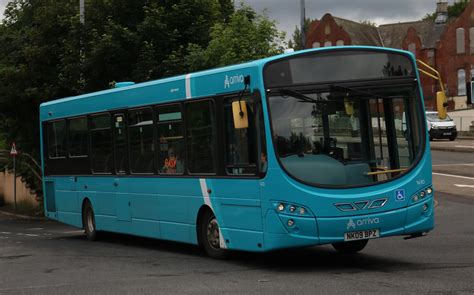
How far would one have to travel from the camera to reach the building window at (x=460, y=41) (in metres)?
83.6

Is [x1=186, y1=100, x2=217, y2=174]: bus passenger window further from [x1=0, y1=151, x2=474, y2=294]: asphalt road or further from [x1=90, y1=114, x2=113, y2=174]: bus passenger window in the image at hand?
[x1=90, y1=114, x2=113, y2=174]: bus passenger window

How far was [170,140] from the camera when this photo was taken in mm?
13227

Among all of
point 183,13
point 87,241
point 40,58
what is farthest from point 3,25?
point 87,241

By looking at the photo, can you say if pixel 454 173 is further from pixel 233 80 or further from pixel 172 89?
pixel 233 80

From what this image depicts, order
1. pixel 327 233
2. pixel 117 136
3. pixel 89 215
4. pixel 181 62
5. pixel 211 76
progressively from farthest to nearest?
pixel 181 62, pixel 89 215, pixel 117 136, pixel 211 76, pixel 327 233

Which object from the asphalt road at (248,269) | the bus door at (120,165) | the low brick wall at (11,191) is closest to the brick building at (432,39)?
the low brick wall at (11,191)

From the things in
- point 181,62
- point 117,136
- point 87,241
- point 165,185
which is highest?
point 181,62

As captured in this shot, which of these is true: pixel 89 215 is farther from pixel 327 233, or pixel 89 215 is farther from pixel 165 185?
pixel 327 233

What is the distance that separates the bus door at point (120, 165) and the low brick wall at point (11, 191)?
2094 centimetres

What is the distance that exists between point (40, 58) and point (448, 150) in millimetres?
21662

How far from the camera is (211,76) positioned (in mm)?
11898

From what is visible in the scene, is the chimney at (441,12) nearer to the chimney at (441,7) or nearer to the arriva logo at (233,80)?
the chimney at (441,7)

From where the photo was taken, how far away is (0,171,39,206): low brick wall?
36.6 meters

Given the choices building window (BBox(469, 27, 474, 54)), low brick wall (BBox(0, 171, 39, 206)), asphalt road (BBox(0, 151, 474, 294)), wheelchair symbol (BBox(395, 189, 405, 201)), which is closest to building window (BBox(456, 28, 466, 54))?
building window (BBox(469, 27, 474, 54))
